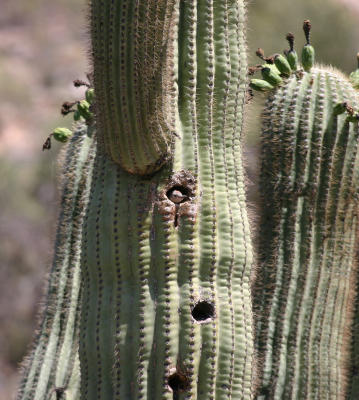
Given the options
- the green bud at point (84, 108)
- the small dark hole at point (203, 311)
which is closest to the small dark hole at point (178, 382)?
the small dark hole at point (203, 311)

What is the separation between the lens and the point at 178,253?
2.98 meters

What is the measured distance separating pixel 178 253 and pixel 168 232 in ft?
0.28

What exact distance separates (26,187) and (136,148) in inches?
509

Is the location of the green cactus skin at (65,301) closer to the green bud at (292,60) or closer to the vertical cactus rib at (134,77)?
the vertical cactus rib at (134,77)

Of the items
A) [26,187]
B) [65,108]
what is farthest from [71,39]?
[65,108]

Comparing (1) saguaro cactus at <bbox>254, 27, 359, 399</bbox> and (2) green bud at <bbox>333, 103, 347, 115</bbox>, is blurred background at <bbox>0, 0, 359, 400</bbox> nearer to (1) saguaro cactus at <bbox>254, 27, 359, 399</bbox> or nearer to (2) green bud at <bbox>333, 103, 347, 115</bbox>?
(1) saguaro cactus at <bbox>254, 27, 359, 399</bbox>

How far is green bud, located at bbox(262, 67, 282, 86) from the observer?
13.2 ft

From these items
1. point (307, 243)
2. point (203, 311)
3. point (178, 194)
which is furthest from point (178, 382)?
point (307, 243)

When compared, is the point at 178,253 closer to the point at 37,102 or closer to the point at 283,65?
the point at 283,65

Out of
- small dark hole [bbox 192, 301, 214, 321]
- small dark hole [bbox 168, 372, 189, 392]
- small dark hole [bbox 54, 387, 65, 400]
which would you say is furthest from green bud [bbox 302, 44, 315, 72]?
small dark hole [bbox 54, 387, 65, 400]

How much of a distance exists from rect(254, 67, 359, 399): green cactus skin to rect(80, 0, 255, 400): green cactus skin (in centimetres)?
85

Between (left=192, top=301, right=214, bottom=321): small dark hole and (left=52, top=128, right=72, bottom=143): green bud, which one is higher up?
(left=52, top=128, right=72, bottom=143): green bud

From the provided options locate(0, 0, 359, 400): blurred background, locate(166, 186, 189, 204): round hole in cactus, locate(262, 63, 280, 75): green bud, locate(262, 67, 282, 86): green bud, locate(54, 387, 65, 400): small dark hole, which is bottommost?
locate(54, 387, 65, 400): small dark hole

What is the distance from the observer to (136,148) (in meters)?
2.89
